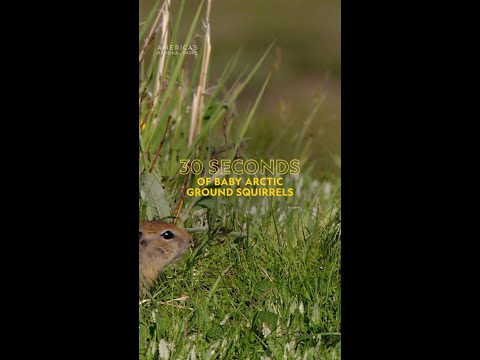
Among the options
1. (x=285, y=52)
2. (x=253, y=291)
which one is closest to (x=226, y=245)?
(x=253, y=291)

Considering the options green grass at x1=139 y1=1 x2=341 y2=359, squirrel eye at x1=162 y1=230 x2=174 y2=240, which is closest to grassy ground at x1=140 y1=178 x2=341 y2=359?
green grass at x1=139 y1=1 x2=341 y2=359

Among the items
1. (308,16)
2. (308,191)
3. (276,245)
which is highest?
(308,16)

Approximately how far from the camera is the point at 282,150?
443cm

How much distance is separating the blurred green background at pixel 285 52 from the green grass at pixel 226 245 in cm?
4

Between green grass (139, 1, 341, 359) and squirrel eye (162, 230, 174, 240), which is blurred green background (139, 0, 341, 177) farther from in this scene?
squirrel eye (162, 230, 174, 240)

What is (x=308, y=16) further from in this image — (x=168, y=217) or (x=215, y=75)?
(x=168, y=217)

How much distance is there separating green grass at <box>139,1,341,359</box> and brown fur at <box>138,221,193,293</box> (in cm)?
4

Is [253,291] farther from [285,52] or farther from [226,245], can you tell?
[285,52]

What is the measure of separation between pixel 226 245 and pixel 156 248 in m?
0.29

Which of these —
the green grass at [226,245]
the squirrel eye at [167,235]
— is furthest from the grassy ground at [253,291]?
the squirrel eye at [167,235]

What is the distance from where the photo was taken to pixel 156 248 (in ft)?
12.9

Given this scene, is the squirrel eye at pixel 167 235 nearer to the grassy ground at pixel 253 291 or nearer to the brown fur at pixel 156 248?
the brown fur at pixel 156 248
